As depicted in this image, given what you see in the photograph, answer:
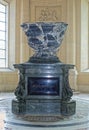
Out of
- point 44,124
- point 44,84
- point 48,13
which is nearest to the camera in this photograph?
point 44,124

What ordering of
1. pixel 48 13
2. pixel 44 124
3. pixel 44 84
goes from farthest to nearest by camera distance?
pixel 48 13 < pixel 44 84 < pixel 44 124

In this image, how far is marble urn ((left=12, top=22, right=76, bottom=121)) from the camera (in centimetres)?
688

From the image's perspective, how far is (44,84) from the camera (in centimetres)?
698

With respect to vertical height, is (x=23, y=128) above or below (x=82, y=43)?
below

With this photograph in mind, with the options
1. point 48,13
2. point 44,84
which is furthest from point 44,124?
point 48,13

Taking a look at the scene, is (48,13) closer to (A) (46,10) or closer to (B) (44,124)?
(A) (46,10)

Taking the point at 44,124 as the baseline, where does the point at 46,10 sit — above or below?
above

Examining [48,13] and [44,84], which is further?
[48,13]

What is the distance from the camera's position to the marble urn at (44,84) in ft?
22.6

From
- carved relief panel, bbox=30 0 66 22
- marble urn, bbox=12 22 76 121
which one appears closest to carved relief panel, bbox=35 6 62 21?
carved relief panel, bbox=30 0 66 22

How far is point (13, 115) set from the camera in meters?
6.66

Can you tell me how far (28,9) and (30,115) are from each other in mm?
7621

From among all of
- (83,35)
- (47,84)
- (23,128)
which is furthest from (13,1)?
(23,128)

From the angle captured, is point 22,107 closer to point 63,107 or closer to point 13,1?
point 63,107
